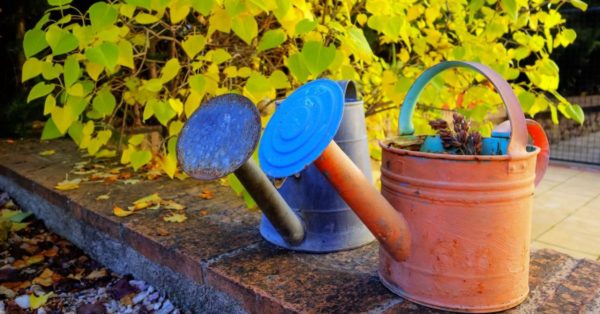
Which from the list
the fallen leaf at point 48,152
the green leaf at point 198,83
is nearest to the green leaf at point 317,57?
the green leaf at point 198,83

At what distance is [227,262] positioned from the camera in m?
1.63

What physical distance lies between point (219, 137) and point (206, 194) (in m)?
0.99

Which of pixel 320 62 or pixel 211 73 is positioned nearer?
pixel 320 62

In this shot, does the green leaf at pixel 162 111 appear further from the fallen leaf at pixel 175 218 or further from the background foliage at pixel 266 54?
the fallen leaf at pixel 175 218

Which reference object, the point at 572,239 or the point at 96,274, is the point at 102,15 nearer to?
the point at 96,274

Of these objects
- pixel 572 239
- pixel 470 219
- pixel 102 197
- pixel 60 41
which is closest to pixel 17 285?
pixel 102 197

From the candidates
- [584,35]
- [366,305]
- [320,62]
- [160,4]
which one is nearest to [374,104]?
[320,62]

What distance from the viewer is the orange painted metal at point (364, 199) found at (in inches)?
49.7

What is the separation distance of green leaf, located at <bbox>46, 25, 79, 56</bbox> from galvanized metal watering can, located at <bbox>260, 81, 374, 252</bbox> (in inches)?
30.3

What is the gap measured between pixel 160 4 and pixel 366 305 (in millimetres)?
1033

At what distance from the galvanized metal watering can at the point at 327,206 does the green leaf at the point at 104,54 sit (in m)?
0.64

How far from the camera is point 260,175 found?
152 cm

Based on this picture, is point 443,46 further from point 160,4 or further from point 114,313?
point 114,313

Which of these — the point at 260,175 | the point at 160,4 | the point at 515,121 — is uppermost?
the point at 160,4
